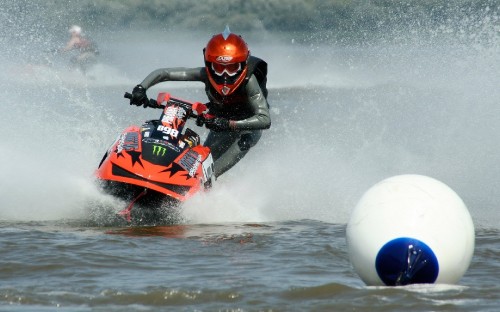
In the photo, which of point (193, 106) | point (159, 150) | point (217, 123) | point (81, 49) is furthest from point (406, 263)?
point (81, 49)

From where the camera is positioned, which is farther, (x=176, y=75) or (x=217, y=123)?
(x=176, y=75)

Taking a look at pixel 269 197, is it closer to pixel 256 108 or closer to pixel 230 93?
pixel 256 108

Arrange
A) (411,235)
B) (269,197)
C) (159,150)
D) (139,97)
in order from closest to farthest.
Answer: (411,235) < (159,150) < (139,97) < (269,197)

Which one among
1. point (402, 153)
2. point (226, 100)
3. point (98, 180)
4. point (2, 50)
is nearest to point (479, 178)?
point (402, 153)

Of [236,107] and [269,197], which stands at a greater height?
[236,107]

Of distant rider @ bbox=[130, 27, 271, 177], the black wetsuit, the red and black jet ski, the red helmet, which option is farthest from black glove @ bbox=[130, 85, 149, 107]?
the red helmet

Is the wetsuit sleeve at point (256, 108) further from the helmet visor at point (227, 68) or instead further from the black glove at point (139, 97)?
the black glove at point (139, 97)

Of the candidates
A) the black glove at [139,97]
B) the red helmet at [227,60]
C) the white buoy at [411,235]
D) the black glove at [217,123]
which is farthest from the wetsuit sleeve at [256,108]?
the white buoy at [411,235]

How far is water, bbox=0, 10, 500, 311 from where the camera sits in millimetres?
7246

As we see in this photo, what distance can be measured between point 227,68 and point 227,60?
0.10 meters

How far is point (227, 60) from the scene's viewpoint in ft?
37.6

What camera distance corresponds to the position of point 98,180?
1064cm

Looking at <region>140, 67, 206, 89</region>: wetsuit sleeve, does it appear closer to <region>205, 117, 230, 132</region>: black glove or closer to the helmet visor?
the helmet visor

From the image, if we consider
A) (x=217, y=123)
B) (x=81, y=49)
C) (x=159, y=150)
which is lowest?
(x=159, y=150)
